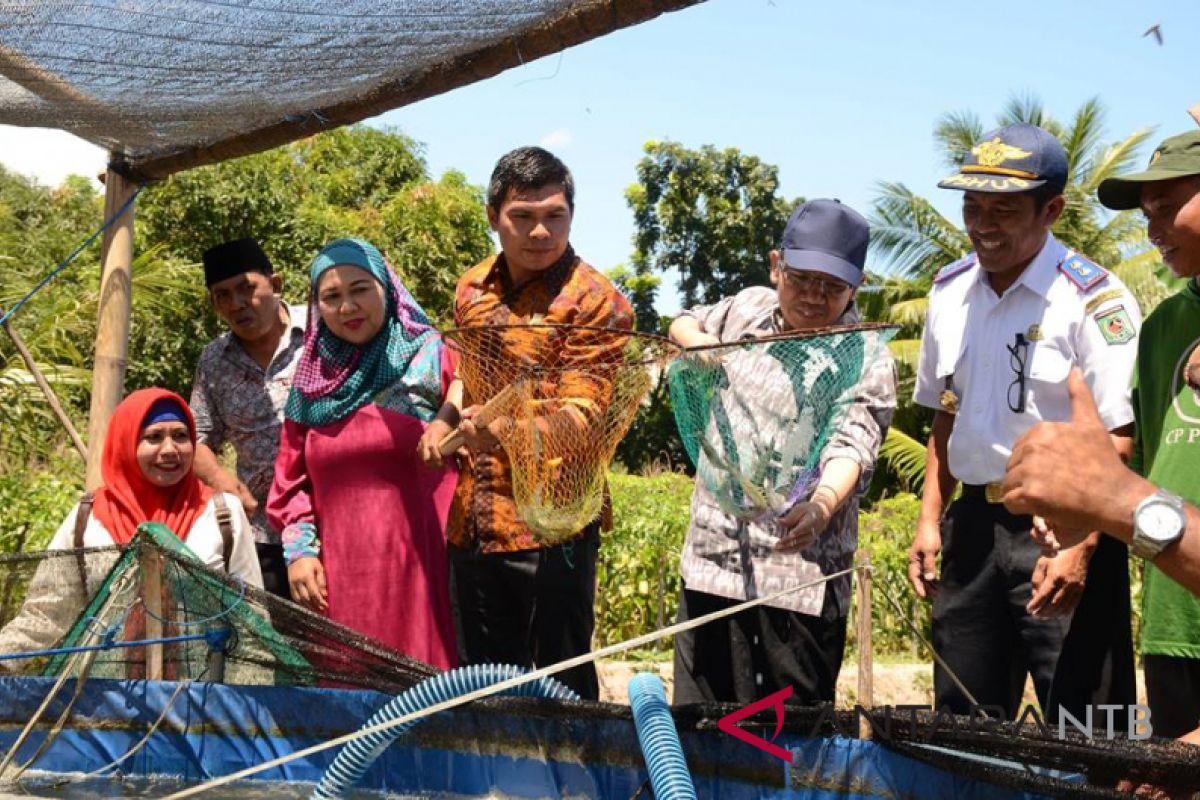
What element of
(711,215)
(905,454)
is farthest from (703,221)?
(905,454)

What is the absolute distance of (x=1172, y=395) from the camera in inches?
129

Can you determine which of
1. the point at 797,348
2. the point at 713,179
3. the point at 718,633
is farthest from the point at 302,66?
the point at 713,179

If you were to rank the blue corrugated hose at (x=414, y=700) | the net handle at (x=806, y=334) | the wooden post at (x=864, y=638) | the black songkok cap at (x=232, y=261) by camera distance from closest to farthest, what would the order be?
the wooden post at (x=864, y=638) < the blue corrugated hose at (x=414, y=700) < the net handle at (x=806, y=334) < the black songkok cap at (x=232, y=261)

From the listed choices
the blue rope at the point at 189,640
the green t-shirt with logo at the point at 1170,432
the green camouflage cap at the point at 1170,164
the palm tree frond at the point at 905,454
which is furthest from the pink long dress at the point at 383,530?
the palm tree frond at the point at 905,454

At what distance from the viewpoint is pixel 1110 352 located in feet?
12.0

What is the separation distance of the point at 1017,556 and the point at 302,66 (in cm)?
283

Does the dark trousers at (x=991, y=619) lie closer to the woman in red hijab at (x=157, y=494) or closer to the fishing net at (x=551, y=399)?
the fishing net at (x=551, y=399)

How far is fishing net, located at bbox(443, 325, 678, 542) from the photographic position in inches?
153

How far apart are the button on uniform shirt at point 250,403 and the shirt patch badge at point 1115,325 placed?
278 centimetres

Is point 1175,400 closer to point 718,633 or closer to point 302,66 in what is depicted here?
point 718,633

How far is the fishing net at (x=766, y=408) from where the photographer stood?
3777 millimetres

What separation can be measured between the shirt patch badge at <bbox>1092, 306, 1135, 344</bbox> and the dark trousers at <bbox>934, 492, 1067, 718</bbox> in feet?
1.77

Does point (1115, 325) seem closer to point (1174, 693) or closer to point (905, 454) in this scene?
point (1174, 693)

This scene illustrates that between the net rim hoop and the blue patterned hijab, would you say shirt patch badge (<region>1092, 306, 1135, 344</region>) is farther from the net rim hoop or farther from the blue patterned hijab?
the blue patterned hijab
